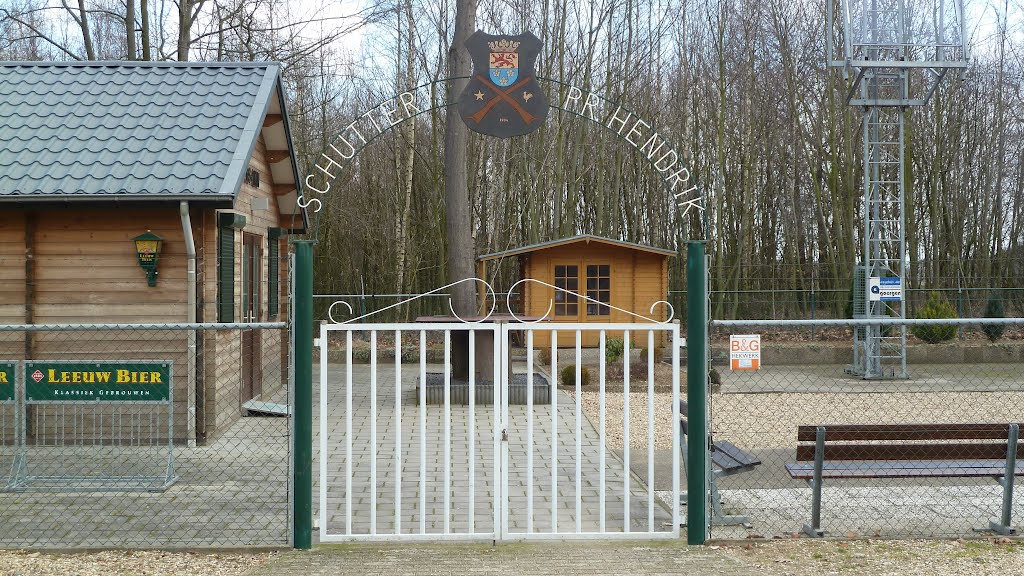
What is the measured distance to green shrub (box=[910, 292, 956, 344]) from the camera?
1995cm

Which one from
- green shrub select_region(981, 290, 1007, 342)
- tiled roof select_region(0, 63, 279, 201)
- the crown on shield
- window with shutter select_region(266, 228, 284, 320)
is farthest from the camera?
green shrub select_region(981, 290, 1007, 342)

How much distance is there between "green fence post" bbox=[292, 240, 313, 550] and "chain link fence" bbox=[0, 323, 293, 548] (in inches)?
3.4

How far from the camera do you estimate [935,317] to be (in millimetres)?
20656

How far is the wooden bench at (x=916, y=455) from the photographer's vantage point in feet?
20.0

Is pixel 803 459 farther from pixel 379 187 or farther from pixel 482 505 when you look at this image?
pixel 379 187

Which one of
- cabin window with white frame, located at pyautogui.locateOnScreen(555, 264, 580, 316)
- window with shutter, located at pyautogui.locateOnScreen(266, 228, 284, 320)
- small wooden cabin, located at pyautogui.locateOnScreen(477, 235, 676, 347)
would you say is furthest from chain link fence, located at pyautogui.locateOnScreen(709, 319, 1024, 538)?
cabin window with white frame, located at pyautogui.locateOnScreen(555, 264, 580, 316)

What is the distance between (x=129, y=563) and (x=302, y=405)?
1322 millimetres

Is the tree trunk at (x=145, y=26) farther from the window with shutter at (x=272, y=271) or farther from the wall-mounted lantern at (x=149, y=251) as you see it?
the wall-mounted lantern at (x=149, y=251)

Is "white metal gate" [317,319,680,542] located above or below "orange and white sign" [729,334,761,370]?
below

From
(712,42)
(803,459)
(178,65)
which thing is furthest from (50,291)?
(712,42)

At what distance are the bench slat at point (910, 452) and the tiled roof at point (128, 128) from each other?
19.3ft

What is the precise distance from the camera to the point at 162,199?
353 inches

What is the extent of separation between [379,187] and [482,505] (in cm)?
2319

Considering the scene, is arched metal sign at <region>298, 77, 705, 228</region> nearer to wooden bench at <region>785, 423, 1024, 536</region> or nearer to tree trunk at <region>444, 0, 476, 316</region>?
wooden bench at <region>785, 423, 1024, 536</region>
